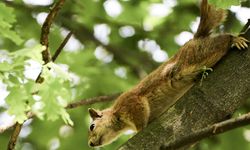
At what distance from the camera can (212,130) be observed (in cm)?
255

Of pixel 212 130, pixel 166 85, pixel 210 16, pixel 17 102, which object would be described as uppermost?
pixel 212 130

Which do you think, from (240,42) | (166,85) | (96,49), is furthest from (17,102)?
(96,49)

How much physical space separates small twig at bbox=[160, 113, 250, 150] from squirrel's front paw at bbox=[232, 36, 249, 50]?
2.99ft

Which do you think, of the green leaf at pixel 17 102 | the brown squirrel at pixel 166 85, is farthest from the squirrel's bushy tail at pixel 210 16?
the green leaf at pixel 17 102

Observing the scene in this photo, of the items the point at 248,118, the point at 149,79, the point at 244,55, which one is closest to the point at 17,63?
the point at 248,118

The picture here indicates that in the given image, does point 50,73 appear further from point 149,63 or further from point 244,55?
point 149,63

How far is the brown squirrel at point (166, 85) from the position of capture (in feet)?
13.4

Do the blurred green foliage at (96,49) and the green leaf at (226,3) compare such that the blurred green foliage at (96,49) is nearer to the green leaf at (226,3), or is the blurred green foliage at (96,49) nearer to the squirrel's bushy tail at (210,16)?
the squirrel's bushy tail at (210,16)

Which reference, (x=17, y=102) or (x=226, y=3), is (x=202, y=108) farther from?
→ (x=17, y=102)

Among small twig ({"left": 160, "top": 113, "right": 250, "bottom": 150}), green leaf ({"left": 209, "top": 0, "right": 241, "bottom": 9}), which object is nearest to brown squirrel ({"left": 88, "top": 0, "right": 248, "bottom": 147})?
green leaf ({"left": 209, "top": 0, "right": 241, "bottom": 9})

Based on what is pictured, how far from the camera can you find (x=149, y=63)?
6367 mm

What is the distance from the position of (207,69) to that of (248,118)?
113 centimetres

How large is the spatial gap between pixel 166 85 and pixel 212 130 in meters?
2.01

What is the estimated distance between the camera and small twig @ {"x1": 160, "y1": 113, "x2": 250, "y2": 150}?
2.48 metres
